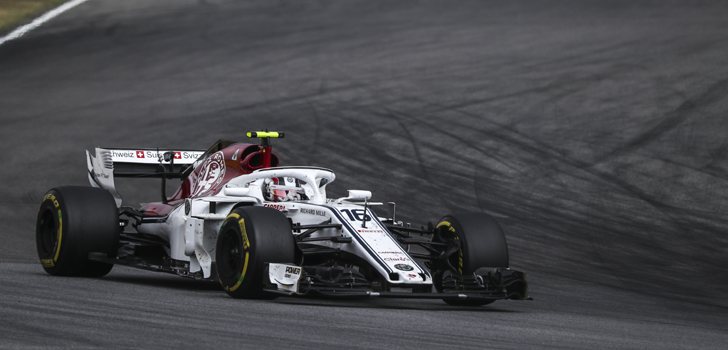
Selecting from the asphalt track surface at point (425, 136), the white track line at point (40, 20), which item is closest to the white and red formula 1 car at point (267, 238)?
the asphalt track surface at point (425, 136)

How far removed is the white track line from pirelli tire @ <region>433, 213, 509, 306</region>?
22410 millimetres

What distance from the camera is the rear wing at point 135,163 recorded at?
16.3m

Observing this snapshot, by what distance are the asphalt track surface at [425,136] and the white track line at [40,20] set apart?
424 mm

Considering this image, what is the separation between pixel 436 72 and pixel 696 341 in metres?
19.1

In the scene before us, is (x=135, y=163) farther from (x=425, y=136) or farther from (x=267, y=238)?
(x=425, y=136)

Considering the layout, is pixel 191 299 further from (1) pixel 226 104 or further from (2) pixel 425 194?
(1) pixel 226 104

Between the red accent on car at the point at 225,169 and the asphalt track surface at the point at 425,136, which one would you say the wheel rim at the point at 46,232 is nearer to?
the asphalt track surface at the point at 425,136

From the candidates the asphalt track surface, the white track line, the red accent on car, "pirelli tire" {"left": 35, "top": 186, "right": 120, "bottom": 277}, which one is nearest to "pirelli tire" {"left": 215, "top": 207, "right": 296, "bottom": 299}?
the asphalt track surface

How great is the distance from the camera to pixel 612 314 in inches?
545

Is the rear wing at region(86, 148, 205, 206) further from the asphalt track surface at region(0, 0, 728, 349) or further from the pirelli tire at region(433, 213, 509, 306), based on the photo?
the pirelli tire at region(433, 213, 509, 306)

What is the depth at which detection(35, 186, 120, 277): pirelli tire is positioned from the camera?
14.8m

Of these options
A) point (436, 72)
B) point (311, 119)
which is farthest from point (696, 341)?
point (436, 72)

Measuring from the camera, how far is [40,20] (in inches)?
1471

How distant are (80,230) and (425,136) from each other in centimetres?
1113
